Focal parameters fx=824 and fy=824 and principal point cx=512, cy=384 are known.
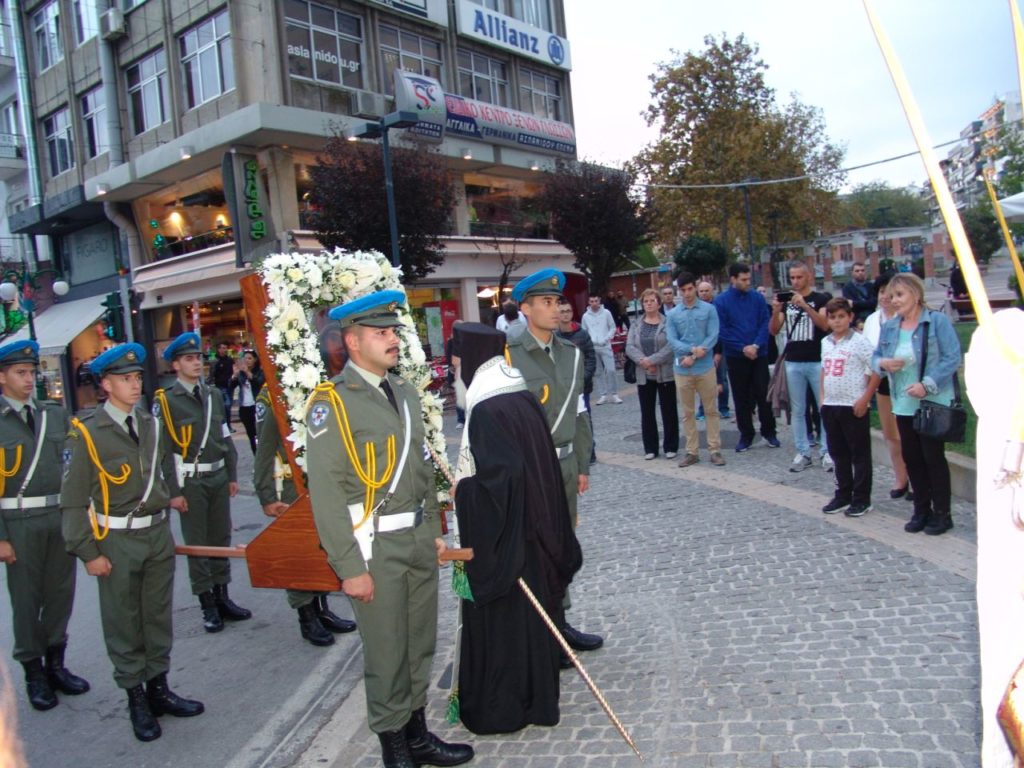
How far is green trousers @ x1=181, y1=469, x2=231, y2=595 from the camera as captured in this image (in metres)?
6.09

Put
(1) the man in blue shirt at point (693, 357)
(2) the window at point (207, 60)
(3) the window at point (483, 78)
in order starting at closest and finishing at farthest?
(1) the man in blue shirt at point (693, 357)
(2) the window at point (207, 60)
(3) the window at point (483, 78)

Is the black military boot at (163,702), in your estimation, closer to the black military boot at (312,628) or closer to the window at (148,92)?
the black military boot at (312,628)

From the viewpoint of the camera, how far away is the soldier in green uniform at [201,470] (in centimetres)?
614

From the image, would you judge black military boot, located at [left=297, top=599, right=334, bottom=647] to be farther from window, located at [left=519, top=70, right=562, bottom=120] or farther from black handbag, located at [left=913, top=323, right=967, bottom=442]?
window, located at [left=519, top=70, right=562, bottom=120]

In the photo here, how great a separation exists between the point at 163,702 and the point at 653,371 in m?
6.41

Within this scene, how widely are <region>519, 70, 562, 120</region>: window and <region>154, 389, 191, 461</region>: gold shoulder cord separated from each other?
88.4 ft

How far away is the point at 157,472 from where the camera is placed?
185 inches

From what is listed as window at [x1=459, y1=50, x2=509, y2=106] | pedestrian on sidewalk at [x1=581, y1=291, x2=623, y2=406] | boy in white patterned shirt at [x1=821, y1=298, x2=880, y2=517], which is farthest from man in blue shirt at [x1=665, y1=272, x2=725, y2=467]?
window at [x1=459, y1=50, x2=509, y2=106]

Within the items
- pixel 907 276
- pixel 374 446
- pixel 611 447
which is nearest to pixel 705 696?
pixel 374 446

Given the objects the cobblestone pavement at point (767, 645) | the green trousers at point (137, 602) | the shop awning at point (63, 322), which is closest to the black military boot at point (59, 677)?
the green trousers at point (137, 602)

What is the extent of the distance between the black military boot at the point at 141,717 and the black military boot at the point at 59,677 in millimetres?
864

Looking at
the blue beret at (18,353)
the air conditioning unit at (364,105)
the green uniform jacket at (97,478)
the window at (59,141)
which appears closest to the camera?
the green uniform jacket at (97,478)

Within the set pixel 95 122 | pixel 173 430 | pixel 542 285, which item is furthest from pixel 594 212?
pixel 542 285

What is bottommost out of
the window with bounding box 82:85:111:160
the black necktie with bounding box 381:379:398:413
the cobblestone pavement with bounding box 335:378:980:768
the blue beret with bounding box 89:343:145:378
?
the cobblestone pavement with bounding box 335:378:980:768
